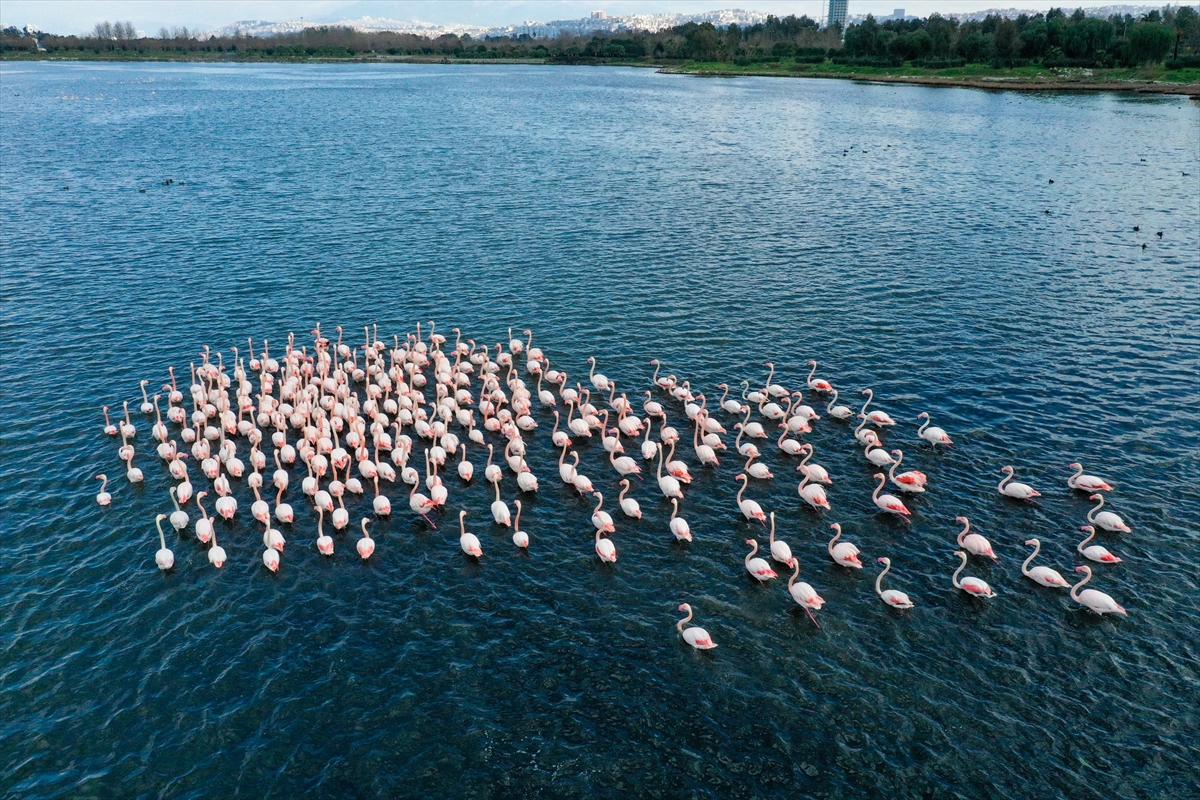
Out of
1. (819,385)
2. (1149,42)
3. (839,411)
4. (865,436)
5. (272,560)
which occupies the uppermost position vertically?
(1149,42)

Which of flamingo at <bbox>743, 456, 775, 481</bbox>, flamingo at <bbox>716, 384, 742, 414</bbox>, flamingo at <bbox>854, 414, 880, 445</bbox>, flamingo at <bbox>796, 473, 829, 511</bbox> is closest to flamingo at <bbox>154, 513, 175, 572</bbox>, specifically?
flamingo at <bbox>743, 456, 775, 481</bbox>

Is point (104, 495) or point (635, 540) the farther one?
point (104, 495)

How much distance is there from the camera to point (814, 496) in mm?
33594

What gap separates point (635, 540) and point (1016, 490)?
17.0 metres

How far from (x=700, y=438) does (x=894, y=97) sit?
16764 cm

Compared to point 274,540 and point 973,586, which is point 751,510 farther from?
point 274,540

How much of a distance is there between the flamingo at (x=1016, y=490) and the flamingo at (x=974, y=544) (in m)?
4.42

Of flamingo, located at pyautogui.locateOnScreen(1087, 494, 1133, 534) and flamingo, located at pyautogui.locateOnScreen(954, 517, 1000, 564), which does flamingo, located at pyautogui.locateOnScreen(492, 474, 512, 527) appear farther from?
flamingo, located at pyautogui.locateOnScreen(1087, 494, 1133, 534)

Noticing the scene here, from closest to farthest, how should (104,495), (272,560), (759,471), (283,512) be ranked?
(272,560) < (283,512) < (104,495) < (759,471)

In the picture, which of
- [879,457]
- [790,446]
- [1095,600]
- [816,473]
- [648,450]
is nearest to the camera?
[1095,600]

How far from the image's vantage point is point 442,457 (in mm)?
36406

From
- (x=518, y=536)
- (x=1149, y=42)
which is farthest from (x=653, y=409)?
(x=1149, y=42)

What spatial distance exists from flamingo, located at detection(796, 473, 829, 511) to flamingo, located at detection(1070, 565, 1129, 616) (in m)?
9.58

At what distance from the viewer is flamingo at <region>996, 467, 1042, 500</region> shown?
33938 millimetres
